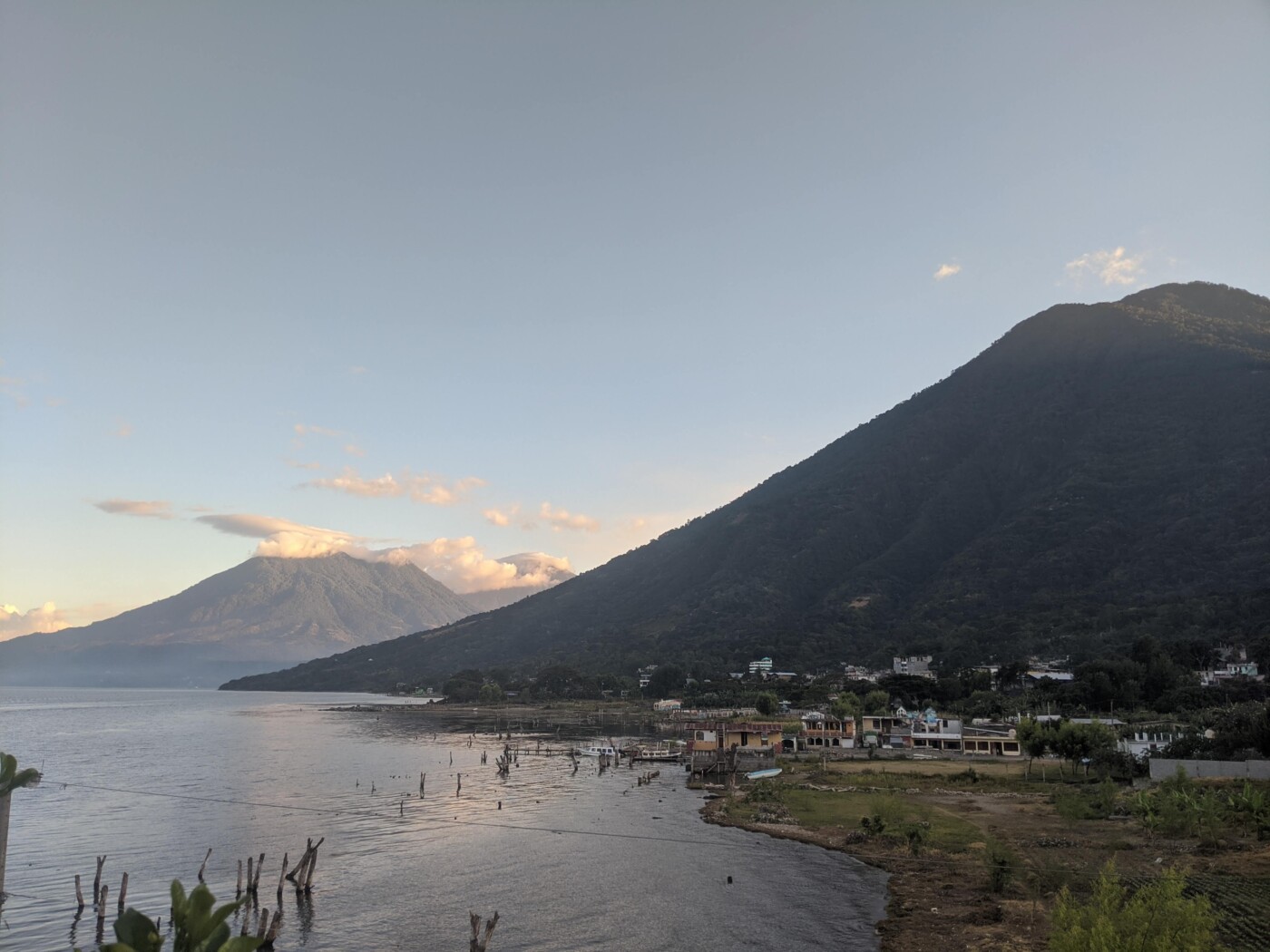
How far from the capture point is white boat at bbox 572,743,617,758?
94750 millimetres

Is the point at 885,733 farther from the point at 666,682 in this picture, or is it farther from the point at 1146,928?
the point at 1146,928

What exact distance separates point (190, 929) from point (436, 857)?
38.9m

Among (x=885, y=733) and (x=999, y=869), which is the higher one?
(x=999, y=869)

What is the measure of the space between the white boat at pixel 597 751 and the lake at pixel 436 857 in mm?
3961

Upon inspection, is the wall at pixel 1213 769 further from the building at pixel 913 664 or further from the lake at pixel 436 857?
the building at pixel 913 664

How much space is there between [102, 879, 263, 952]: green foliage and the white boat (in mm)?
83749

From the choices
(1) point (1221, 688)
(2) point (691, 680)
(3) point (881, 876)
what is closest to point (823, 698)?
(2) point (691, 680)

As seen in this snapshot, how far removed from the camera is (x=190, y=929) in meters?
11.1

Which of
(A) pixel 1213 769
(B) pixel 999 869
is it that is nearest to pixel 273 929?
(B) pixel 999 869

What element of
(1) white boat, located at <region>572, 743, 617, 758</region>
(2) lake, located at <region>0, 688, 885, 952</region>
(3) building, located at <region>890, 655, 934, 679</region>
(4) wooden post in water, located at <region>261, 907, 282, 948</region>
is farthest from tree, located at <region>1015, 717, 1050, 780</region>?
(3) building, located at <region>890, 655, 934, 679</region>

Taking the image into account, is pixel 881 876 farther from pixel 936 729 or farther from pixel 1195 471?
pixel 1195 471

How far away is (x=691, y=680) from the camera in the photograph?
183m

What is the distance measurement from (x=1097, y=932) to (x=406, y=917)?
28224mm

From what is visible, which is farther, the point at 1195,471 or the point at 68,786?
the point at 1195,471
